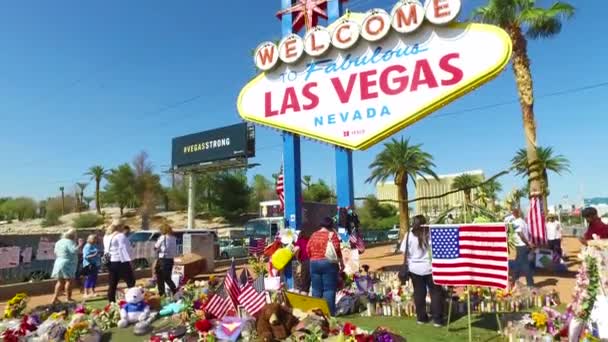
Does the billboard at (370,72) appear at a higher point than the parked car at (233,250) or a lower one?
higher

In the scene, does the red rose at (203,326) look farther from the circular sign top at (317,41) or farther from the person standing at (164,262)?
the circular sign top at (317,41)

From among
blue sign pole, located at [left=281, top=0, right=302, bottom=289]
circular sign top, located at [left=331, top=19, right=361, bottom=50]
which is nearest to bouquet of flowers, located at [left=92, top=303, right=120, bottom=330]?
blue sign pole, located at [left=281, top=0, right=302, bottom=289]

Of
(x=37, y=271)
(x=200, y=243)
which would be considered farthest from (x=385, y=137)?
(x=37, y=271)

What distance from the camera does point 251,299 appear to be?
6672 millimetres

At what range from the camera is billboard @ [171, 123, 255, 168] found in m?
39.1

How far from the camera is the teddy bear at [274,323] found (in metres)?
5.43

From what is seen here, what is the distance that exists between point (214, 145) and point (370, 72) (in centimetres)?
3371

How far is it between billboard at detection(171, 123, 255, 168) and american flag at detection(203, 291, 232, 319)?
32.2 m

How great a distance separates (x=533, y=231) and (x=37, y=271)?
582 inches

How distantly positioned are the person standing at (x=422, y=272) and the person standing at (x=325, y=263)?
1235 millimetres

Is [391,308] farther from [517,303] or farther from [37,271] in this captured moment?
[37,271]

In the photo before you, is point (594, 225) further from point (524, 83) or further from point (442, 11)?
point (524, 83)

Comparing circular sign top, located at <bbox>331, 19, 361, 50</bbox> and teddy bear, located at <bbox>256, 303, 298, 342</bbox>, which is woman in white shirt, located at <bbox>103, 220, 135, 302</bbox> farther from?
circular sign top, located at <bbox>331, 19, 361, 50</bbox>

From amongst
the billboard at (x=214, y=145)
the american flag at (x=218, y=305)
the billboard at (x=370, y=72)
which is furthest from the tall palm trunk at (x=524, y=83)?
the billboard at (x=214, y=145)
